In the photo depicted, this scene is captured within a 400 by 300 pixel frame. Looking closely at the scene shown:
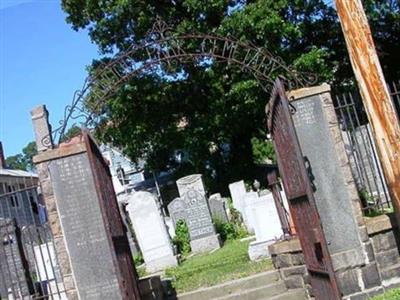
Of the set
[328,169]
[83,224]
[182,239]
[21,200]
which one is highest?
[21,200]

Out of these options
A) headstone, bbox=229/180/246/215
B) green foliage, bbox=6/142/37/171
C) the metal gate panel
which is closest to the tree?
green foliage, bbox=6/142/37/171

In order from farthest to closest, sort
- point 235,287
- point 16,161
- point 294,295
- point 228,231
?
point 16,161 → point 228,231 → point 235,287 → point 294,295

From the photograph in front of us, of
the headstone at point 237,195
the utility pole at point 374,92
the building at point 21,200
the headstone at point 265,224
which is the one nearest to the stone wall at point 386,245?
the utility pole at point 374,92

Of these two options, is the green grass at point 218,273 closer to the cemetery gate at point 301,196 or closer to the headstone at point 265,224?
the headstone at point 265,224

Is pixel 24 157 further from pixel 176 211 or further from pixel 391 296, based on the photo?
pixel 391 296

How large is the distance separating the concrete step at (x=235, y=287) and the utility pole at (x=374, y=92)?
264 centimetres

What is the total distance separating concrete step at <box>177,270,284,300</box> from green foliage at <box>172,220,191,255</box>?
946 centimetres

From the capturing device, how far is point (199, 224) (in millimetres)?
18969

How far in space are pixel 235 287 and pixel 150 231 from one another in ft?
23.4

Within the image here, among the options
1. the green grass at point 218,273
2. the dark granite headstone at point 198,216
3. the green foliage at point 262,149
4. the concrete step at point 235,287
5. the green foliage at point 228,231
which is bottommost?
the concrete step at point 235,287

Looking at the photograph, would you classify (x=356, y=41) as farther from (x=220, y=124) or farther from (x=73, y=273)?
(x=220, y=124)

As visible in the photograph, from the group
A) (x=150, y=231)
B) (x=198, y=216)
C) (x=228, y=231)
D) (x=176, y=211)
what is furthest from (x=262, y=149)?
(x=150, y=231)

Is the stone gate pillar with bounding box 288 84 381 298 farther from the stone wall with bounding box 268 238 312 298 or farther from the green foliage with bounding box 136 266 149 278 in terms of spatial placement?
the green foliage with bounding box 136 266 149 278

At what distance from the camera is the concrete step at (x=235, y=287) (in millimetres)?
9539
